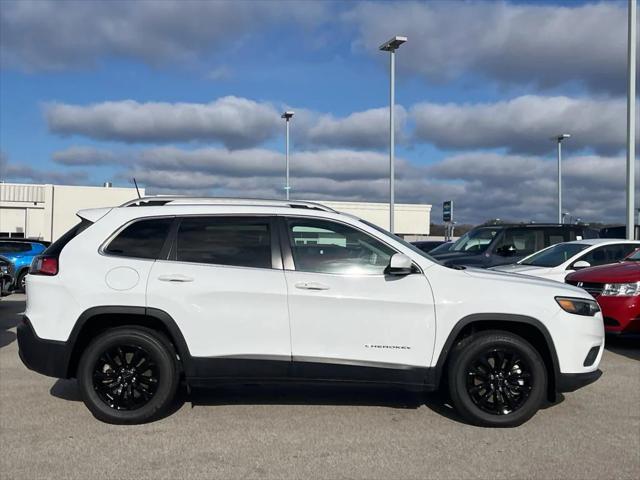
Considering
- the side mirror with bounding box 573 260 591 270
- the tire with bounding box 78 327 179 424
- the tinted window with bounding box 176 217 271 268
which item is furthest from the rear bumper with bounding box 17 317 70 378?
the side mirror with bounding box 573 260 591 270

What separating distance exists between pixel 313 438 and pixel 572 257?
7.58 meters

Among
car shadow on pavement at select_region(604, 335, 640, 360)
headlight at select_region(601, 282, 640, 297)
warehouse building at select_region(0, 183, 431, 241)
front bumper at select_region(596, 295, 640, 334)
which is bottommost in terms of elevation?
car shadow on pavement at select_region(604, 335, 640, 360)

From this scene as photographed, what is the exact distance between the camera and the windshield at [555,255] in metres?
11.1

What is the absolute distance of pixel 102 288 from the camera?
5219 mm

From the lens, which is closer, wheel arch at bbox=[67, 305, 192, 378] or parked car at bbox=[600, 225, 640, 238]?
wheel arch at bbox=[67, 305, 192, 378]

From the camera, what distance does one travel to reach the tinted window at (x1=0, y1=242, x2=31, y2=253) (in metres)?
17.9

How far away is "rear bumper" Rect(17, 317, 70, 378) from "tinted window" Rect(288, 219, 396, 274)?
2.08 meters

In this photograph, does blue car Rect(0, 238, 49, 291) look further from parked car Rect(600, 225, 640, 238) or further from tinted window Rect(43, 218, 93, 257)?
parked car Rect(600, 225, 640, 238)

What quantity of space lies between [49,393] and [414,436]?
3.61 metres

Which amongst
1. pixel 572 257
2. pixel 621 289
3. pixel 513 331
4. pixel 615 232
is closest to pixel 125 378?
pixel 513 331

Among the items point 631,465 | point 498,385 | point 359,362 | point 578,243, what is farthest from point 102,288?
point 578,243

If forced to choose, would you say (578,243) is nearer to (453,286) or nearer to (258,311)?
(453,286)

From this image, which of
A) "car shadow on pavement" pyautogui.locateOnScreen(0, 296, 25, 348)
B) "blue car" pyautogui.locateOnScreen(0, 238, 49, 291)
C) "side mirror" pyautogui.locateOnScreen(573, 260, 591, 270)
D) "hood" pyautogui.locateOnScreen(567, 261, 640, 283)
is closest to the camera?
"hood" pyautogui.locateOnScreen(567, 261, 640, 283)

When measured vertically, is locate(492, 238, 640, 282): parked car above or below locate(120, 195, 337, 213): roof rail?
below
